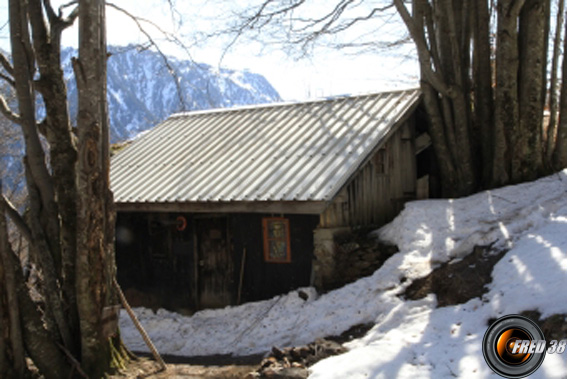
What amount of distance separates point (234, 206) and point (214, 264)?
2108 millimetres

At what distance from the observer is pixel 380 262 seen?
9625 millimetres

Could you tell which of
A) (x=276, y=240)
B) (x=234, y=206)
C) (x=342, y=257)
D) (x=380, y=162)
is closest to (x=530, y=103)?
(x=380, y=162)

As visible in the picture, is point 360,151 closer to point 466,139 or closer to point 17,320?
point 466,139

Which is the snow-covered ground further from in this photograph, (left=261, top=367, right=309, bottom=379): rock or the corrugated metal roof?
the corrugated metal roof

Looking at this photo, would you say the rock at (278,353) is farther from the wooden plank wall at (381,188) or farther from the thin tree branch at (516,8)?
the thin tree branch at (516,8)

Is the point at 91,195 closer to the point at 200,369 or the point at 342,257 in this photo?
the point at 200,369

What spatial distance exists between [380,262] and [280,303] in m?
2.05

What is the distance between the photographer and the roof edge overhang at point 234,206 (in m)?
9.38

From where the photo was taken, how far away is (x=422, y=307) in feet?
25.3

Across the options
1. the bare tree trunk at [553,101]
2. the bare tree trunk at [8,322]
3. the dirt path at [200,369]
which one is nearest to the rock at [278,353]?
the dirt path at [200,369]

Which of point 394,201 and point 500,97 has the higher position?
point 500,97

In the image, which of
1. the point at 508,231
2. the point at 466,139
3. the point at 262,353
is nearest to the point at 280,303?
the point at 262,353

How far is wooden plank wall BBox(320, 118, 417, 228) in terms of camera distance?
10398 mm

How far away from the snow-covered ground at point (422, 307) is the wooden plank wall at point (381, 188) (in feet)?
2.31
